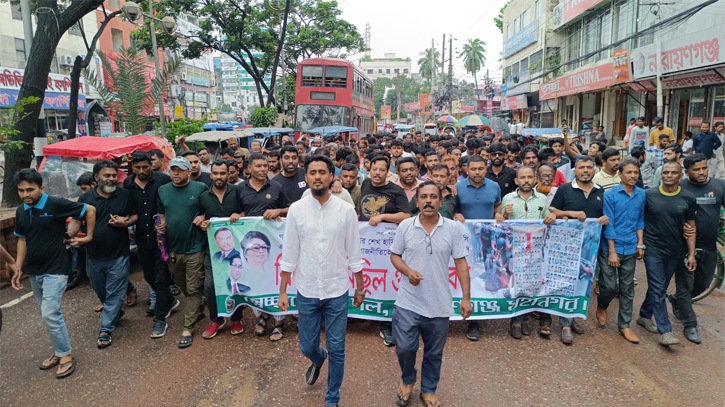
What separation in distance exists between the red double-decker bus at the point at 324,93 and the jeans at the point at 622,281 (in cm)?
1575

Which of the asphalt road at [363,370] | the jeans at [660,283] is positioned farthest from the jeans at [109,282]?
the jeans at [660,283]

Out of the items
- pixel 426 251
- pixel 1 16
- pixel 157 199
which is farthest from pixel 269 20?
pixel 426 251

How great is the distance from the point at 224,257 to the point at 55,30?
297 inches

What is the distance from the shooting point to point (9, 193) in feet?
33.6

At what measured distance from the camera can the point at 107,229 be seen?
15.4 ft

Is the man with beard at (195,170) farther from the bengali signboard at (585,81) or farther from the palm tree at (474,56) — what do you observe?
the palm tree at (474,56)

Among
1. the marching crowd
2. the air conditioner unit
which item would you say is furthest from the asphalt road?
the air conditioner unit

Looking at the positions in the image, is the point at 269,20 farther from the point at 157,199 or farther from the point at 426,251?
the point at 426,251

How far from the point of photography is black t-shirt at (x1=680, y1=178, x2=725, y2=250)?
4555 millimetres

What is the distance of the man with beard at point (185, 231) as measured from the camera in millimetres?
4672

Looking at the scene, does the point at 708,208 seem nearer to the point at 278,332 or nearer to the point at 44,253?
the point at 278,332

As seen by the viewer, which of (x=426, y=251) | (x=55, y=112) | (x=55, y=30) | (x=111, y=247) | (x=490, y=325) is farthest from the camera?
(x=55, y=112)

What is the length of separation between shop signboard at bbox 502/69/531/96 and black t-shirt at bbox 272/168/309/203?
29.5 meters

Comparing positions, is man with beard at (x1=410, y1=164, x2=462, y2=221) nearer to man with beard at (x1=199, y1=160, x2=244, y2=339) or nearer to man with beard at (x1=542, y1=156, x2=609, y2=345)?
man with beard at (x1=542, y1=156, x2=609, y2=345)
